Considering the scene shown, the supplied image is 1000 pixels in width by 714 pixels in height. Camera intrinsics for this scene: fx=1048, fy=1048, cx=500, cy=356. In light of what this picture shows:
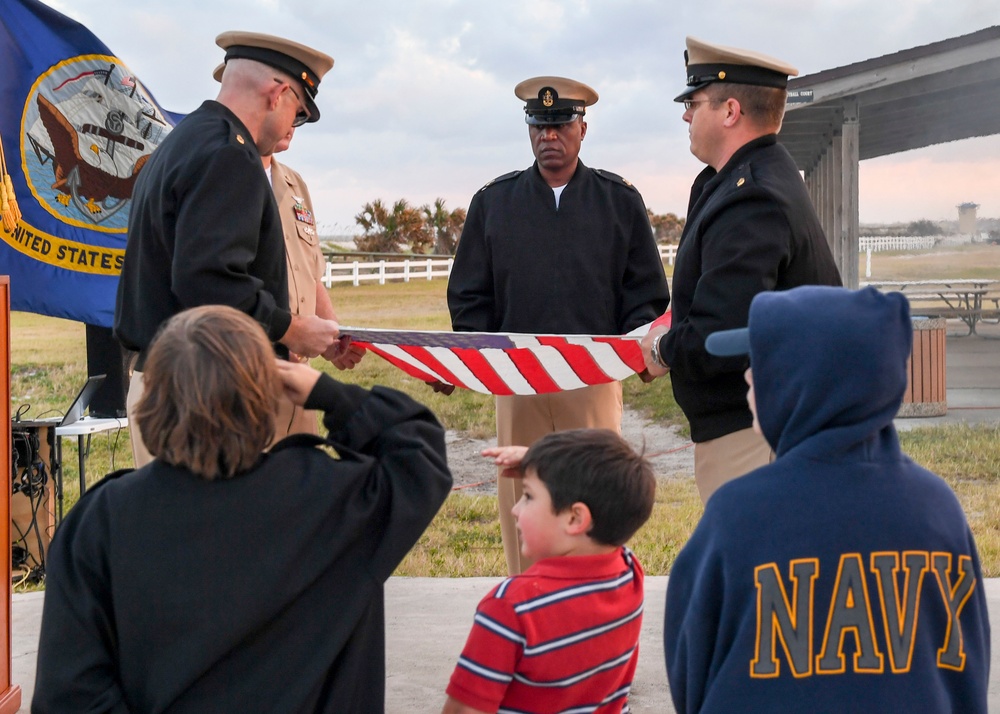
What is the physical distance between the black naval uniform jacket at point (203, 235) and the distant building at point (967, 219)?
15.0 m

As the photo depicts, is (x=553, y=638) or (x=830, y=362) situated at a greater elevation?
Result: (x=830, y=362)

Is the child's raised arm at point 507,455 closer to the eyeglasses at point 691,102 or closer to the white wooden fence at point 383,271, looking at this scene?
the eyeglasses at point 691,102

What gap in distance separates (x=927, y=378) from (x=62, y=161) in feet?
29.5

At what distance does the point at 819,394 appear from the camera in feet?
5.77

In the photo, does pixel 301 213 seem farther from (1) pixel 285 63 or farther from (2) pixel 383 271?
(2) pixel 383 271

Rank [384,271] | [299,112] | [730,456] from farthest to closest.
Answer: [384,271] < [299,112] < [730,456]

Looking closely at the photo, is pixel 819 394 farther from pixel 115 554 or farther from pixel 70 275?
pixel 70 275

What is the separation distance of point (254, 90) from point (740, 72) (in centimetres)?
154

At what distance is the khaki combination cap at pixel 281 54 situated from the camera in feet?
11.0

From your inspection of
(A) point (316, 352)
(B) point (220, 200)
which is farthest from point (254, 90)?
(A) point (316, 352)

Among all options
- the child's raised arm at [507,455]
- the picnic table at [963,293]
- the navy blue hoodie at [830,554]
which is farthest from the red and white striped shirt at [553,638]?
the picnic table at [963,293]

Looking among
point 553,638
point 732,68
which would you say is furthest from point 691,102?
point 553,638

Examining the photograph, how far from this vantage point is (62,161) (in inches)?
273

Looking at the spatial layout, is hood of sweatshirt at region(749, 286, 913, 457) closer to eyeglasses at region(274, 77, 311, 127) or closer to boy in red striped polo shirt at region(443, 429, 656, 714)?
boy in red striped polo shirt at region(443, 429, 656, 714)
